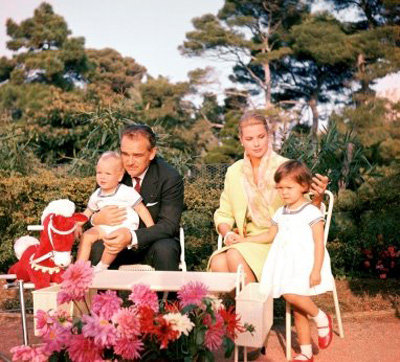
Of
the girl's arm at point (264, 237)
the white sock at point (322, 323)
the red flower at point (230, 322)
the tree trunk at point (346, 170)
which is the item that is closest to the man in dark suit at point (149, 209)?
the girl's arm at point (264, 237)

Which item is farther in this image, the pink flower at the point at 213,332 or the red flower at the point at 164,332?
the pink flower at the point at 213,332

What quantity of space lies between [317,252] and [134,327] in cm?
133

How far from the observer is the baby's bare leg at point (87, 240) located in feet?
13.6

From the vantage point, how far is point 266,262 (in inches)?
152

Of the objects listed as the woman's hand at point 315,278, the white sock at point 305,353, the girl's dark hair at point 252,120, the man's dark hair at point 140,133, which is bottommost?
the white sock at point 305,353

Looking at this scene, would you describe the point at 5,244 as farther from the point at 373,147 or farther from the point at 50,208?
the point at 373,147

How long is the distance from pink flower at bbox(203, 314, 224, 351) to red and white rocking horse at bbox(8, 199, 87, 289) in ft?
3.76

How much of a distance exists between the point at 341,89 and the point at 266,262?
74.7 feet

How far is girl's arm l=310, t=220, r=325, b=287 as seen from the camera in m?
3.69

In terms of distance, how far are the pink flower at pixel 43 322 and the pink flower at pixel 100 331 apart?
30 centimetres

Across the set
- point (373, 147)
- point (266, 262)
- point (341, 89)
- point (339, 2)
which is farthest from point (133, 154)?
point (341, 89)

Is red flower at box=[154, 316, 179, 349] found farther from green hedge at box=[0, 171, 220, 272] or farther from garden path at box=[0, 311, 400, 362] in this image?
green hedge at box=[0, 171, 220, 272]

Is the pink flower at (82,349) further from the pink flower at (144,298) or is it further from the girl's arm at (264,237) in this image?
the girl's arm at (264,237)

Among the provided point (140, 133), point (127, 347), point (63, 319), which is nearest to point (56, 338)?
point (63, 319)
